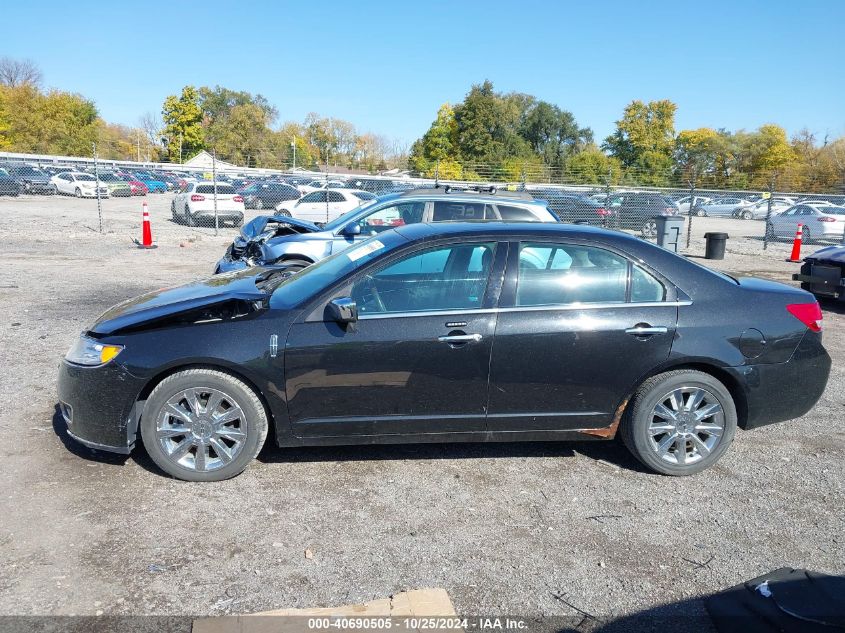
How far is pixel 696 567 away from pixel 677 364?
4.47 ft

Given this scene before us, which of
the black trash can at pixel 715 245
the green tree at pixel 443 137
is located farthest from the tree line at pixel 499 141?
the black trash can at pixel 715 245

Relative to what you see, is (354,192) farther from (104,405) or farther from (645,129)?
(645,129)

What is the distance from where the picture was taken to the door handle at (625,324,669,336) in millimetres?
4328

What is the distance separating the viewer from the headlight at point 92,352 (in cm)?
411

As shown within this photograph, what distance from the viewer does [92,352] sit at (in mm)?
4168

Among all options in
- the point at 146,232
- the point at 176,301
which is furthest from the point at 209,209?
the point at 176,301

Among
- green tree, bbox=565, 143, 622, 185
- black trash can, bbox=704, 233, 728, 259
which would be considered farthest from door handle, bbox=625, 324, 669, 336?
green tree, bbox=565, 143, 622, 185

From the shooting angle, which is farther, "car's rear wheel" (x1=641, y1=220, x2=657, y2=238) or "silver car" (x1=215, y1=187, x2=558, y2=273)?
"car's rear wheel" (x1=641, y1=220, x2=657, y2=238)

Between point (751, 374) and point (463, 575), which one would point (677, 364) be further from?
point (463, 575)

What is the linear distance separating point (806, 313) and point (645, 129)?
235ft

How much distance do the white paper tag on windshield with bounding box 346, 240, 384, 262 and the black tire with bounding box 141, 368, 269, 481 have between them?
116 centimetres

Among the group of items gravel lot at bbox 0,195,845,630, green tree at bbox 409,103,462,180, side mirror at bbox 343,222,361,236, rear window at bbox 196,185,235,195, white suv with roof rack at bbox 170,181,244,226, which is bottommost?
gravel lot at bbox 0,195,845,630

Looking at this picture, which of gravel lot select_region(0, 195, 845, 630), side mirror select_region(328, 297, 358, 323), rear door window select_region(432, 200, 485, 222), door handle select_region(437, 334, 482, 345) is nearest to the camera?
gravel lot select_region(0, 195, 845, 630)

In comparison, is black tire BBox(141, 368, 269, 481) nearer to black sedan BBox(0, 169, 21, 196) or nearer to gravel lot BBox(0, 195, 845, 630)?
gravel lot BBox(0, 195, 845, 630)
